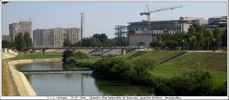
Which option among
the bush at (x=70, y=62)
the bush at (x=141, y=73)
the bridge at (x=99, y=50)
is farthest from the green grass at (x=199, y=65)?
the bridge at (x=99, y=50)

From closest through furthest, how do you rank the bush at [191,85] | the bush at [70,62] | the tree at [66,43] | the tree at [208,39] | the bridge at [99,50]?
the bush at [191,85] → the tree at [208,39] → the bush at [70,62] → the bridge at [99,50] → the tree at [66,43]

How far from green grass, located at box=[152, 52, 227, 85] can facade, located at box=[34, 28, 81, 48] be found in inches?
567

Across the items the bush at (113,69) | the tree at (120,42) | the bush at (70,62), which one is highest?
the bush at (113,69)

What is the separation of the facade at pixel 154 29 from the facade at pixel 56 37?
3.16m

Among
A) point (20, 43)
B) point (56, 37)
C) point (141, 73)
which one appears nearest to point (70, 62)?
point (20, 43)

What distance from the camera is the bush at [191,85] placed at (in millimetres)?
6008

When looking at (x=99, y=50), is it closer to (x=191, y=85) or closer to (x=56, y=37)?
(x=56, y=37)

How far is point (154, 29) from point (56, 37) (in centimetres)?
586

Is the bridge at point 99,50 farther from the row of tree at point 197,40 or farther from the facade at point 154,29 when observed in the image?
the row of tree at point 197,40

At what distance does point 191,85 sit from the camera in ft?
20.0

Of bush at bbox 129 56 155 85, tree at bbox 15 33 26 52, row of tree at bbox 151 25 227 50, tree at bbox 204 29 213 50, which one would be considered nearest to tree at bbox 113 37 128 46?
tree at bbox 15 33 26 52

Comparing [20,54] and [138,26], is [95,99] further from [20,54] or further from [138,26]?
[138,26]

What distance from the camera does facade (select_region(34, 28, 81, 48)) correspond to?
26314 mm

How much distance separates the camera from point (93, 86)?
895 centimetres
